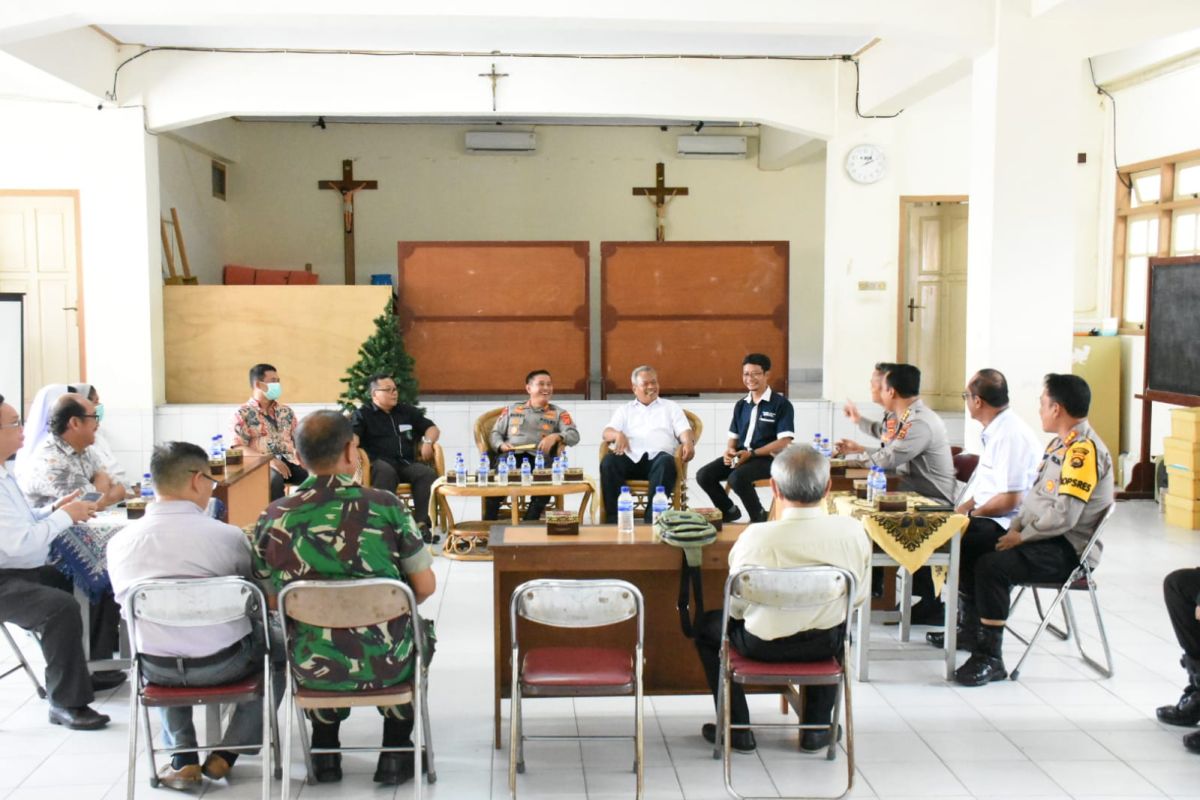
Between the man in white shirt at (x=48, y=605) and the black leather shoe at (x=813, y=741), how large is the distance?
2.53 meters

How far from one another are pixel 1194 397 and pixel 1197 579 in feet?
14.4

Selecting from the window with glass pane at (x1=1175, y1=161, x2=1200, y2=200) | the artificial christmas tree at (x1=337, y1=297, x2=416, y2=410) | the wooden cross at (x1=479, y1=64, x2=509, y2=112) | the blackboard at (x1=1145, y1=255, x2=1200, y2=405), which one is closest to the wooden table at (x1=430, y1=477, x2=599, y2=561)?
the artificial christmas tree at (x1=337, y1=297, x2=416, y2=410)

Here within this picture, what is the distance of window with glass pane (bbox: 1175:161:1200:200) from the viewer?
345 inches

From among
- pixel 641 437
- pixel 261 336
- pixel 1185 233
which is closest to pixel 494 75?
pixel 261 336

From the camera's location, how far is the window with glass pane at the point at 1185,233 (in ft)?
28.9

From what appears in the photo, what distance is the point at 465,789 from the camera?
11.8ft

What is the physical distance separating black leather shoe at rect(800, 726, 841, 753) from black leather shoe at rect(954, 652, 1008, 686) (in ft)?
3.14

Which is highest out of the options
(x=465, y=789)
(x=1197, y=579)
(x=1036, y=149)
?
(x=1036, y=149)

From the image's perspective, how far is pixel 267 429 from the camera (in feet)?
22.9

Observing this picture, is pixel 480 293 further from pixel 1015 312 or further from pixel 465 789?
pixel 465 789

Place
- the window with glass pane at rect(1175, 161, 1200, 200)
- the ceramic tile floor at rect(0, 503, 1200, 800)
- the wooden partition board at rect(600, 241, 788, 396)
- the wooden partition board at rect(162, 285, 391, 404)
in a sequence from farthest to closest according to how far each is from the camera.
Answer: the wooden partition board at rect(600, 241, 788, 396)
the wooden partition board at rect(162, 285, 391, 404)
the window with glass pane at rect(1175, 161, 1200, 200)
the ceramic tile floor at rect(0, 503, 1200, 800)

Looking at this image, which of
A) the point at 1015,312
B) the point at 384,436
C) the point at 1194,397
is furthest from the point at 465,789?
the point at 1194,397

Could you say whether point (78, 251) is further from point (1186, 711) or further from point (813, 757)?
point (1186, 711)

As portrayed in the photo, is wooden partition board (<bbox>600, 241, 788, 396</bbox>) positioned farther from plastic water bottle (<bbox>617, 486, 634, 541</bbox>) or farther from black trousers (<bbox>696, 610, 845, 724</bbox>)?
black trousers (<bbox>696, 610, 845, 724</bbox>)
